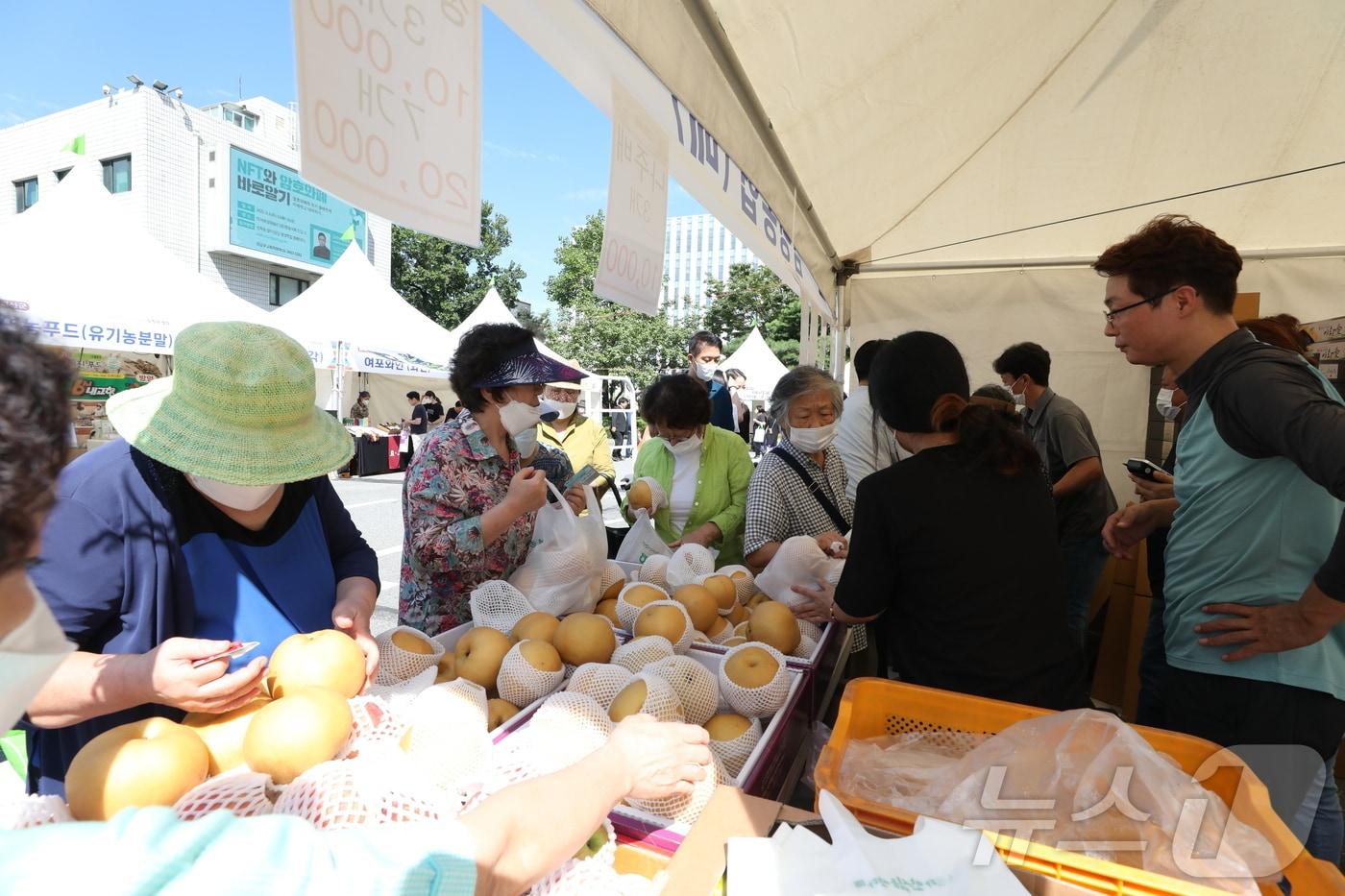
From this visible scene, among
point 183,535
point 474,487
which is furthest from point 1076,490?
point 183,535

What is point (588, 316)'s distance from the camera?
128 feet

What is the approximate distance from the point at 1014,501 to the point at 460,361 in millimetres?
2029

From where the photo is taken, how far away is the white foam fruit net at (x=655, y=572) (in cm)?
280

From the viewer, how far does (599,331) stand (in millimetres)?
38000

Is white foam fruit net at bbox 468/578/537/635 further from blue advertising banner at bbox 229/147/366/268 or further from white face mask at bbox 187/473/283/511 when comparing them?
blue advertising banner at bbox 229/147/366/268

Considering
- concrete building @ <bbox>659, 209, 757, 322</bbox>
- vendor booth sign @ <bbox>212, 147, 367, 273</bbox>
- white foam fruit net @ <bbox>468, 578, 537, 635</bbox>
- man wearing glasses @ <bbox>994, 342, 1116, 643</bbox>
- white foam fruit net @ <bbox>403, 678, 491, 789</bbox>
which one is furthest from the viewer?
concrete building @ <bbox>659, 209, 757, 322</bbox>

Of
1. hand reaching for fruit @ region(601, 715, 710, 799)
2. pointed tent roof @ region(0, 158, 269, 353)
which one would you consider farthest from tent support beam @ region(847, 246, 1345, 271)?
pointed tent roof @ region(0, 158, 269, 353)

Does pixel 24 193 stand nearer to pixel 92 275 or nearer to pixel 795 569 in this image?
pixel 92 275

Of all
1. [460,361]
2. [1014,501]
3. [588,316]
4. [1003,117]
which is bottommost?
[1014,501]

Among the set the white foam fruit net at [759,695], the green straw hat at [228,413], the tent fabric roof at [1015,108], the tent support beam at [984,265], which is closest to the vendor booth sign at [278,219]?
the tent support beam at [984,265]

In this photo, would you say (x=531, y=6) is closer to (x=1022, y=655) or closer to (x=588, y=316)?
(x=1022, y=655)

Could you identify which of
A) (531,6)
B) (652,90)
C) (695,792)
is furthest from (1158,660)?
(531,6)

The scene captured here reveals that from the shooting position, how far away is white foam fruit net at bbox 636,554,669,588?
9.18ft

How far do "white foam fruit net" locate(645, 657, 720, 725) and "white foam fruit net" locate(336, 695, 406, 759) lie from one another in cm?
65
